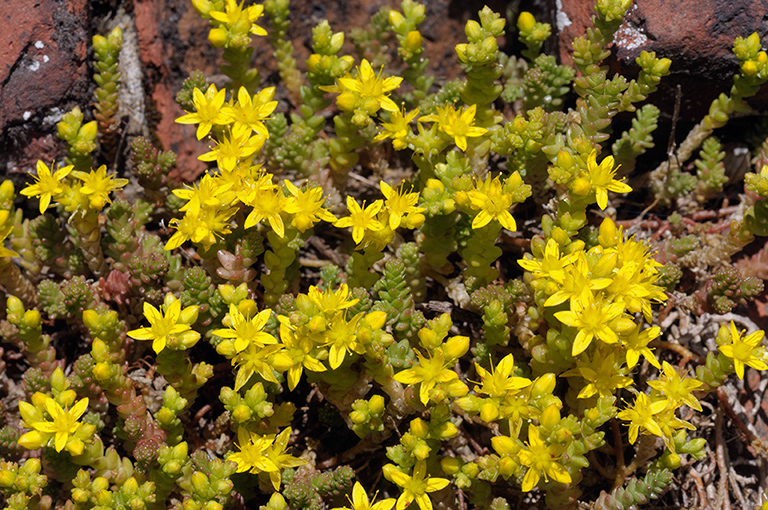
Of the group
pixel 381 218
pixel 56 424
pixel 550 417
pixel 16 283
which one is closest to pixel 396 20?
pixel 381 218

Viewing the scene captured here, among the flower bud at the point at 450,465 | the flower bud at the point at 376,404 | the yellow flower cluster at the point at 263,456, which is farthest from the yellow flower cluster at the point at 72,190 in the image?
the flower bud at the point at 450,465

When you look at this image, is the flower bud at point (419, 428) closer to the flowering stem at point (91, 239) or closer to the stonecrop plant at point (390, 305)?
the stonecrop plant at point (390, 305)

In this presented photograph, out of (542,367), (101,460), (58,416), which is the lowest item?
(101,460)

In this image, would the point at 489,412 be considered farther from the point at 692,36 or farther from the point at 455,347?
the point at 692,36

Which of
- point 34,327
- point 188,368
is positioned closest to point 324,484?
point 188,368

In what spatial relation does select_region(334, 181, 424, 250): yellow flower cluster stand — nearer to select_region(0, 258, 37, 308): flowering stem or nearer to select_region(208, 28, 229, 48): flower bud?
select_region(208, 28, 229, 48): flower bud

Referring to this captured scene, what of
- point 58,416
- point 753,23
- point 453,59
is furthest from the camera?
point 453,59

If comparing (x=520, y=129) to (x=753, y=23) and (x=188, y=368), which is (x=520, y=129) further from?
(x=188, y=368)

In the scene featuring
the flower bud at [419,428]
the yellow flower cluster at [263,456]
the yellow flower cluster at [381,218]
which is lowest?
the yellow flower cluster at [263,456]
